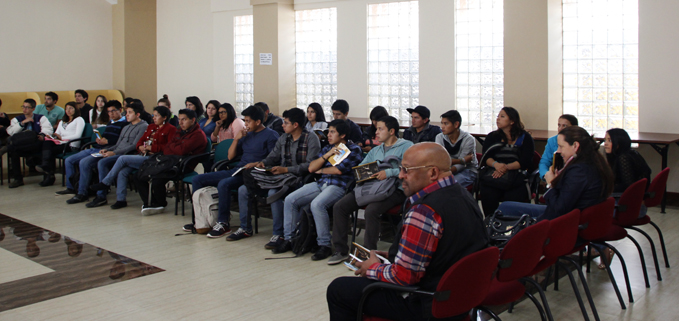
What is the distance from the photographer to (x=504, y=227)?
12.0 feet

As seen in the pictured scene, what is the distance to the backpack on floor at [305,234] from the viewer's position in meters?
5.18

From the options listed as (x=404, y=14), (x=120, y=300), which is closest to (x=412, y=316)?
(x=120, y=300)

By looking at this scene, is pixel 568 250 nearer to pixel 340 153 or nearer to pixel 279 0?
pixel 340 153

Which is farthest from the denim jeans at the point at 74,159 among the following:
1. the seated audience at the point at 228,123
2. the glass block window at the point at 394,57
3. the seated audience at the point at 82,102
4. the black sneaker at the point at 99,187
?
the glass block window at the point at 394,57

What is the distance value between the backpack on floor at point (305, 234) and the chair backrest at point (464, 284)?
9.03 ft

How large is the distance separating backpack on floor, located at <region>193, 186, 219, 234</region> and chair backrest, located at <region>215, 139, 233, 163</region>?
0.78 m

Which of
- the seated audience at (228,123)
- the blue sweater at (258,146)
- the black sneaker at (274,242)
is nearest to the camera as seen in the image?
the black sneaker at (274,242)

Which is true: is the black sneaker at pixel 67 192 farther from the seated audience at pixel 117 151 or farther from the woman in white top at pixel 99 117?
the woman in white top at pixel 99 117

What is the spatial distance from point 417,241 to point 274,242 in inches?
122

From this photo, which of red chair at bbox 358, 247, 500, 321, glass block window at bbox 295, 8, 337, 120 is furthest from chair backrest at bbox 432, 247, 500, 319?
glass block window at bbox 295, 8, 337, 120

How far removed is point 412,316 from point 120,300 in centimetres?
241

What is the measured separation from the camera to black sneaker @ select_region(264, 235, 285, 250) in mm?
5367

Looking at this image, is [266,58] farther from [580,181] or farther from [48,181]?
[580,181]

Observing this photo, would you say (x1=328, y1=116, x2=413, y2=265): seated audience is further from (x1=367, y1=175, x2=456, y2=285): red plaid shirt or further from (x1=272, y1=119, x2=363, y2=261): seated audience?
→ (x1=367, y1=175, x2=456, y2=285): red plaid shirt
